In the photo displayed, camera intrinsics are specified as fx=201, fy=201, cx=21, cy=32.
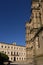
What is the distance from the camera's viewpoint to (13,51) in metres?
98.3

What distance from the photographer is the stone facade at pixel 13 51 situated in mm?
94387

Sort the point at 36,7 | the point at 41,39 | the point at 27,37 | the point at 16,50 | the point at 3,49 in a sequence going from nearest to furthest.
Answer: the point at 41,39
the point at 36,7
the point at 27,37
the point at 3,49
the point at 16,50

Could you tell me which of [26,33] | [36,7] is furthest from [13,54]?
[36,7]

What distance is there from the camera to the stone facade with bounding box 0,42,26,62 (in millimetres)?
94387

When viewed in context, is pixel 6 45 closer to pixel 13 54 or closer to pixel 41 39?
pixel 13 54

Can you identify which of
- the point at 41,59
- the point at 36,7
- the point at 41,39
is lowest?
the point at 41,59

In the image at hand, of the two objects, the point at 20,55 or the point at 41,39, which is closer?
the point at 41,39

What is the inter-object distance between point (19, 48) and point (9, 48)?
7.38 meters

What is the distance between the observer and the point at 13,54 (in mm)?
97312

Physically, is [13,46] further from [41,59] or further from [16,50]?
[41,59]

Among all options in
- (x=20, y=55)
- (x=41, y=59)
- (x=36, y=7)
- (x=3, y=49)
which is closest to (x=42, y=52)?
(x=41, y=59)

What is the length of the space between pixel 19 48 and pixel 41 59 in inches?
3251

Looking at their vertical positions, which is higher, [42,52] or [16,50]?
[42,52]

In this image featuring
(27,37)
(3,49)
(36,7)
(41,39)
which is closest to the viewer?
(41,39)
